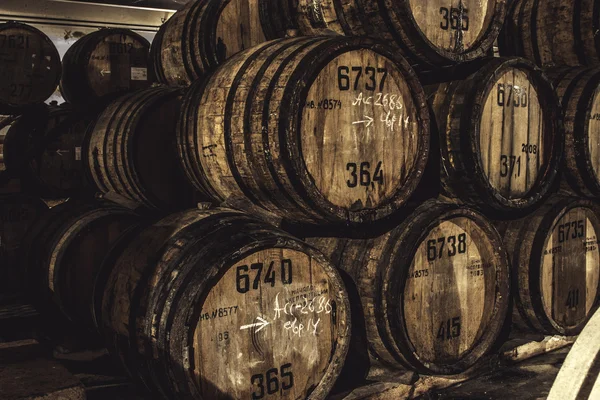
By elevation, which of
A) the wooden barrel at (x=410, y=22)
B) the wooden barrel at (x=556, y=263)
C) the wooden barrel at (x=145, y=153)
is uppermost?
the wooden barrel at (x=410, y=22)

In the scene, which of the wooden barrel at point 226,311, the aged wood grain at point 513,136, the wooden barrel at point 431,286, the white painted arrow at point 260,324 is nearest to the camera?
the wooden barrel at point 226,311

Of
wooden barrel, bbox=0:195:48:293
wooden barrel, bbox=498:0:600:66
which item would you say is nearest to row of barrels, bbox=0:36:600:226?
wooden barrel, bbox=498:0:600:66

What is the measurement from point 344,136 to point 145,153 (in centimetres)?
165

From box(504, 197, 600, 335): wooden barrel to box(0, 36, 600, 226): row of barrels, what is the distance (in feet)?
0.54

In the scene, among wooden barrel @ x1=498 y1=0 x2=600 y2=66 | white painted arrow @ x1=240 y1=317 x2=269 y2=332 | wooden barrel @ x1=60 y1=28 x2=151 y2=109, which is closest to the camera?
white painted arrow @ x1=240 y1=317 x2=269 y2=332

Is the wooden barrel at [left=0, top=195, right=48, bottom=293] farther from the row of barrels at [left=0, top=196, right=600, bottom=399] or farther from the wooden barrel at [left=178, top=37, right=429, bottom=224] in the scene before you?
the wooden barrel at [left=178, top=37, right=429, bottom=224]

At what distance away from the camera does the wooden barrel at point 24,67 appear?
6098mm

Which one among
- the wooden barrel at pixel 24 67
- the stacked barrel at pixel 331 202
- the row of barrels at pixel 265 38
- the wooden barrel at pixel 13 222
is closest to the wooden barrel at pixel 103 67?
the row of barrels at pixel 265 38

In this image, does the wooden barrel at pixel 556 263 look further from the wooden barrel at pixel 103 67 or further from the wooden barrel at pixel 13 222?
the wooden barrel at pixel 13 222

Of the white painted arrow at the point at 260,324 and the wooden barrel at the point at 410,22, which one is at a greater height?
the wooden barrel at the point at 410,22

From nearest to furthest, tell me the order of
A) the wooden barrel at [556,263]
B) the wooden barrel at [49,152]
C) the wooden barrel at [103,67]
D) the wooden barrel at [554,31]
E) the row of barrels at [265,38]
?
the row of barrels at [265,38]
the wooden barrel at [556,263]
the wooden barrel at [554,31]
the wooden barrel at [49,152]
the wooden barrel at [103,67]

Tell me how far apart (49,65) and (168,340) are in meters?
4.62

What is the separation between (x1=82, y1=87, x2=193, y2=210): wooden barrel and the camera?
4137 mm

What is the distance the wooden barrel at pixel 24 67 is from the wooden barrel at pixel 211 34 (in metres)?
2.42
